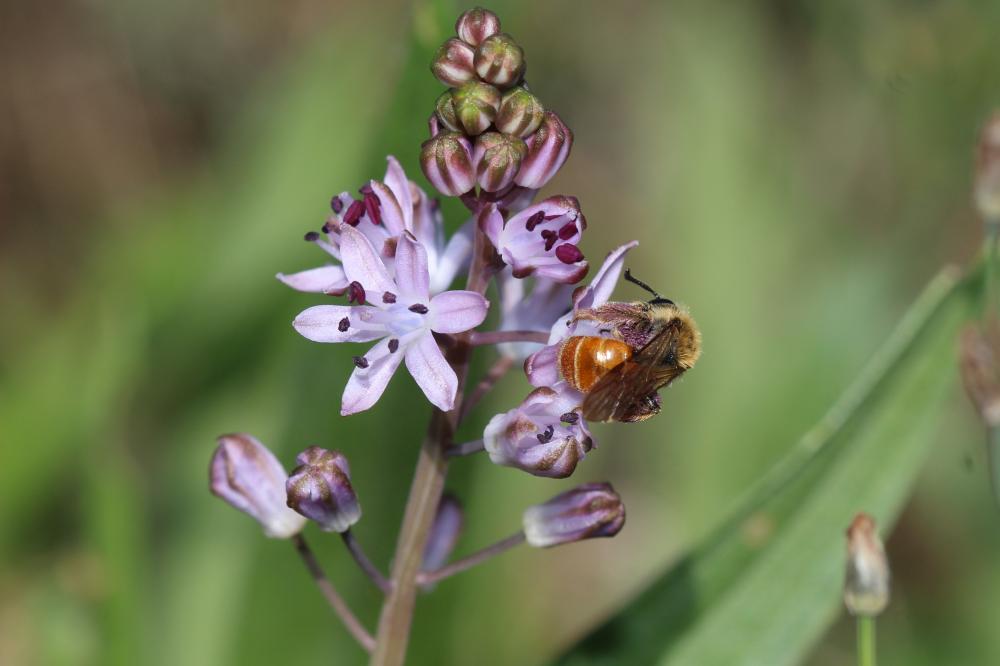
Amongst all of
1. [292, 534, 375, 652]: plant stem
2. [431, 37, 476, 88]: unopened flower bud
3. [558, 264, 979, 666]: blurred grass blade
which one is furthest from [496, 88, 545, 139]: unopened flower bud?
[558, 264, 979, 666]: blurred grass blade

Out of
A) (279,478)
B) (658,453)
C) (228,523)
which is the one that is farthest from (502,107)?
(658,453)

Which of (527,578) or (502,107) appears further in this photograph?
(527,578)

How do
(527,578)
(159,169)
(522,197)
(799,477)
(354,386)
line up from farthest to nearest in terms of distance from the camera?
(159,169)
(527,578)
(799,477)
(522,197)
(354,386)

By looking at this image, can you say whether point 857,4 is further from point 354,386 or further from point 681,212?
point 354,386

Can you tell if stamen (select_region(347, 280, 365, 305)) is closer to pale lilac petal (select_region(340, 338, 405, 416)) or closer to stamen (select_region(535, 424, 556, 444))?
pale lilac petal (select_region(340, 338, 405, 416))

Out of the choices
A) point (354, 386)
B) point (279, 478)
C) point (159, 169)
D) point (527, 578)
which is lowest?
point (527, 578)
